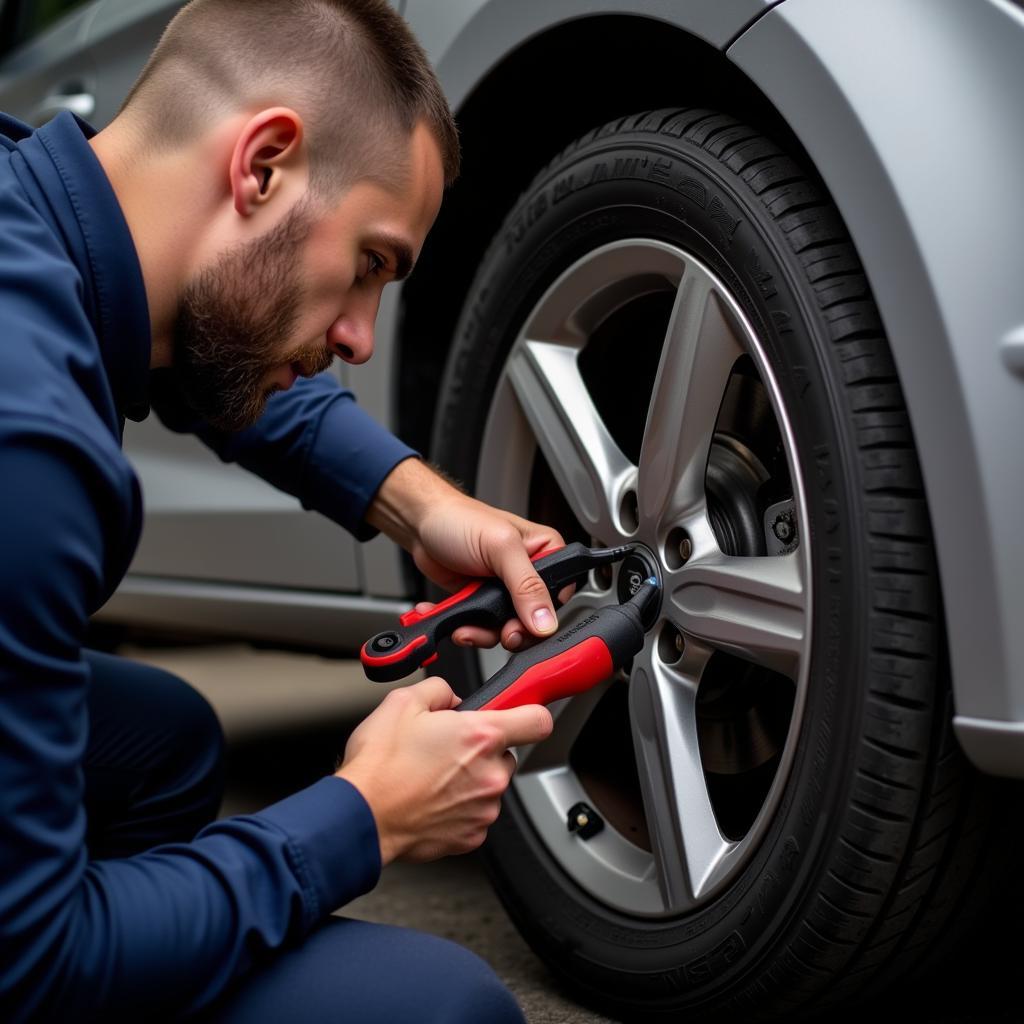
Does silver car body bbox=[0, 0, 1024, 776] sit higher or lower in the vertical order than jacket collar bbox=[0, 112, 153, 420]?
higher

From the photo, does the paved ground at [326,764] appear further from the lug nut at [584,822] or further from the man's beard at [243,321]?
the man's beard at [243,321]

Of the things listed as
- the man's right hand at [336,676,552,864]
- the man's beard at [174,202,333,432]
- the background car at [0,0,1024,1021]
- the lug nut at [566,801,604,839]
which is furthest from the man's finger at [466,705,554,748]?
the lug nut at [566,801,604,839]

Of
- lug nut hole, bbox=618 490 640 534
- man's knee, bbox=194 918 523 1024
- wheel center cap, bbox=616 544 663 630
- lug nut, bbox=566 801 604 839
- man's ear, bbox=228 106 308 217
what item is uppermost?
man's ear, bbox=228 106 308 217

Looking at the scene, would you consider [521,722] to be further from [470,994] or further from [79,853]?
[79,853]

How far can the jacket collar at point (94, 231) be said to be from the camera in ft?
3.36

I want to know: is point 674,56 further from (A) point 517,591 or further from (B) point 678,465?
(A) point 517,591

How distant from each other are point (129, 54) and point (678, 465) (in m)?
1.38

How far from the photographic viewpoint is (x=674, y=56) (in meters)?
1.39

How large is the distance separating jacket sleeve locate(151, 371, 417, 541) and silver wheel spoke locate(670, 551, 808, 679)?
Answer: 1.31ft

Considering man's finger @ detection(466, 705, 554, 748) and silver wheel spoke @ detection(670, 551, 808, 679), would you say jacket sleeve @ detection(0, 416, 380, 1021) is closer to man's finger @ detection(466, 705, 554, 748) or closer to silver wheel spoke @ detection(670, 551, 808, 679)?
man's finger @ detection(466, 705, 554, 748)

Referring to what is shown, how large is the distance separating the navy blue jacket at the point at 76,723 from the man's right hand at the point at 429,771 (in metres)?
0.03

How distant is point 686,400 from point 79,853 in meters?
0.73

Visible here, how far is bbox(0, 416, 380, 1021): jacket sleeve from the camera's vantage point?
794 mm

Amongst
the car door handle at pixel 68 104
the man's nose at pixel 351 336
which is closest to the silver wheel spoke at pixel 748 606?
the man's nose at pixel 351 336
